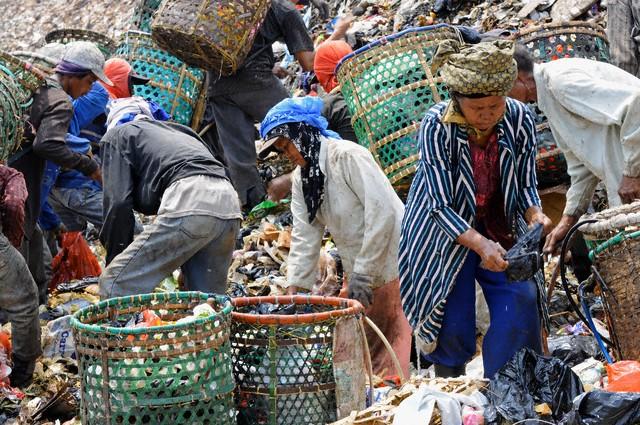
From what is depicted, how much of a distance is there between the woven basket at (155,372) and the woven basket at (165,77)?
513 centimetres

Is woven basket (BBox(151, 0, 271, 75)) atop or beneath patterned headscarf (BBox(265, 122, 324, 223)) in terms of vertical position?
atop

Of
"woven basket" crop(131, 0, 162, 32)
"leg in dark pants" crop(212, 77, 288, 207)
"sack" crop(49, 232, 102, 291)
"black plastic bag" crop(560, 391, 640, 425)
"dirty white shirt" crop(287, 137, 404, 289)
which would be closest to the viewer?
"black plastic bag" crop(560, 391, 640, 425)

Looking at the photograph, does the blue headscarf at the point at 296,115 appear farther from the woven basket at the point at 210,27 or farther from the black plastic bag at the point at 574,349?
the woven basket at the point at 210,27

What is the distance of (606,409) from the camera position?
3311 millimetres

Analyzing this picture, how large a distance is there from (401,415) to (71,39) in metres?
7.42

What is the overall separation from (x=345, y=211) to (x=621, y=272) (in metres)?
1.65

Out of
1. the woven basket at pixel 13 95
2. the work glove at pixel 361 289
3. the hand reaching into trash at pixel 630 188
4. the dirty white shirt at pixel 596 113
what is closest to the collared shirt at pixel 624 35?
the dirty white shirt at pixel 596 113

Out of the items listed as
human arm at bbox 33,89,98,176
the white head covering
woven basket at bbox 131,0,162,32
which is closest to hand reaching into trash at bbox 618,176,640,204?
the white head covering

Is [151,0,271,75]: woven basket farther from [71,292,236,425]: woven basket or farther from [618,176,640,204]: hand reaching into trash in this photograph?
[71,292,236,425]: woven basket

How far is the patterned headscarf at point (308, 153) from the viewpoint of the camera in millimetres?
5199

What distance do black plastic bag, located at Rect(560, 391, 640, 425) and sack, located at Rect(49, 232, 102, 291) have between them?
17.9 feet

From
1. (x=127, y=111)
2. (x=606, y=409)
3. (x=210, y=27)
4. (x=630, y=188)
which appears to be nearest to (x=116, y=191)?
(x=127, y=111)

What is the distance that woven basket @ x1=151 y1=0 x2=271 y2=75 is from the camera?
23.8 ft

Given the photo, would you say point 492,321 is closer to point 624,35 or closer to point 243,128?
point 624,35
